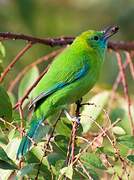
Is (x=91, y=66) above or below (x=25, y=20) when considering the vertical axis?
below

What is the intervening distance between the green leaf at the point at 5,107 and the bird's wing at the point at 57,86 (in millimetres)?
326

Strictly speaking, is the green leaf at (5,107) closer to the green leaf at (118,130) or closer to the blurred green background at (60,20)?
the green leaf at (118,130)

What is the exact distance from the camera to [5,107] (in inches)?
A: 112

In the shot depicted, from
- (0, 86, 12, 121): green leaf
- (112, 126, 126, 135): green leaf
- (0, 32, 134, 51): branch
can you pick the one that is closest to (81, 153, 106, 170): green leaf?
(112, 126, 126, 135): green leaf

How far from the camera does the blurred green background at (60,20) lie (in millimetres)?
6359

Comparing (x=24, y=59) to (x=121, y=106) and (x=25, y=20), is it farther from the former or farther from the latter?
(x=121, y=106)

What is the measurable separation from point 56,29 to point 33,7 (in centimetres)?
45

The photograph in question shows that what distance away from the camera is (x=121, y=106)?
4070mm

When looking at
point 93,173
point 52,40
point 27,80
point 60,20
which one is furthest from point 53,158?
point 60,20

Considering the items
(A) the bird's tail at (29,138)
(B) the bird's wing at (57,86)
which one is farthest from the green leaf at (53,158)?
(B) the bird's wing at (57,86)

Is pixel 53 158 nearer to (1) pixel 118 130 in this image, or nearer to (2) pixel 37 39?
(1) pixel 118 130

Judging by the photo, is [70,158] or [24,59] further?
[24,59]

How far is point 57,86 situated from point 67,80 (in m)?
0.09

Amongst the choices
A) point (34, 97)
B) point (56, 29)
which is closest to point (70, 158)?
point (34, 97)
